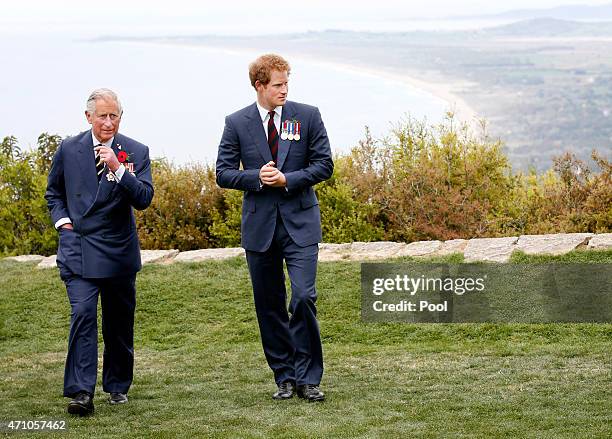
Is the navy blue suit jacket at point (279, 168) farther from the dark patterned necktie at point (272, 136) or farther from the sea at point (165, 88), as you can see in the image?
the sea at point (165, 88)

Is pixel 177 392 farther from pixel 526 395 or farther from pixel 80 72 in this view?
pixel 80 72

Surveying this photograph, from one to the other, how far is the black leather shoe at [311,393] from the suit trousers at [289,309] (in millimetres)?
33

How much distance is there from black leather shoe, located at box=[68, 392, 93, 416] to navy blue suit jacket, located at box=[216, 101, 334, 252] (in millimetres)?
1175

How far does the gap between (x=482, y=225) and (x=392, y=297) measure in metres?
3.30

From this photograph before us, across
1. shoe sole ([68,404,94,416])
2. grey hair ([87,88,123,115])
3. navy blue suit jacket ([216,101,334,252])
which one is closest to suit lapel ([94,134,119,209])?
grey hair ([87,88,123,115])

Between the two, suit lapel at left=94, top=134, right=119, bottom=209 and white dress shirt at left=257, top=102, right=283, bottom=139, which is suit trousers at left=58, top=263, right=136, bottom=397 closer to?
suit lapel at left=94, top=134, right=119, bottom=209

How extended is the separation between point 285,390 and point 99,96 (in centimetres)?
188

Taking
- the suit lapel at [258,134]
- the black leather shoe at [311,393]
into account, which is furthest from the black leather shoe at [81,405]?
the suit lapel at [258,134]

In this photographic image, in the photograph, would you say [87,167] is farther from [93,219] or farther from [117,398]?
[117,398]

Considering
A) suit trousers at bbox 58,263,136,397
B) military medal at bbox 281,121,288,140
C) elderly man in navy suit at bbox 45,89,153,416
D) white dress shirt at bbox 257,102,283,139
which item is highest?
white dress shirt at bbox 257,102,283,139

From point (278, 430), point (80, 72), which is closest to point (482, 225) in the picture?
point (278, 430)

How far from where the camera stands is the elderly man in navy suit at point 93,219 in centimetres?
563

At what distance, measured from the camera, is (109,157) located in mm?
5504

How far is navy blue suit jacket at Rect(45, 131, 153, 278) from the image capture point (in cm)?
571
